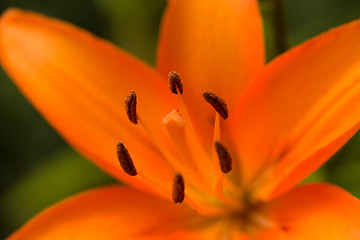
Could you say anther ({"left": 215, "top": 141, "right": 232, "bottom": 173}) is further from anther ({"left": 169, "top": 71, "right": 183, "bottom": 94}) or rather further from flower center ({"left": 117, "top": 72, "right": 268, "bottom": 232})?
anther ({"left": 169, "top": 71, "right": 183, "bottom": 94})

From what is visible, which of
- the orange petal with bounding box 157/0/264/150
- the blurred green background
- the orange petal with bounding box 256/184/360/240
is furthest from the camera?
the blurred green background

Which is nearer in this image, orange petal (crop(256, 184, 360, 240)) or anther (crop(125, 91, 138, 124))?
orange petal (crop(256, 184, 360, 240))

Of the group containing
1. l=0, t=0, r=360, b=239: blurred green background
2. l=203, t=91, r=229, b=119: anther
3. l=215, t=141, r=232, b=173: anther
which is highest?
l=203, t=91, r=229, b=119: anther

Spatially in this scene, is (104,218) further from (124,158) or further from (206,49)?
(206,49)

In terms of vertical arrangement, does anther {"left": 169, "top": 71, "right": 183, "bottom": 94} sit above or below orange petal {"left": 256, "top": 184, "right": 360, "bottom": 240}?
above

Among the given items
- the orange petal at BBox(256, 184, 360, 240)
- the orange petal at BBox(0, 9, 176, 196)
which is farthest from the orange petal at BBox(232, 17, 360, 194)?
the orange petal at BBox(0, 9, 176, 196)

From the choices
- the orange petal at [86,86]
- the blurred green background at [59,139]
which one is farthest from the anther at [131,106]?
the blurred green background at [59,139]
